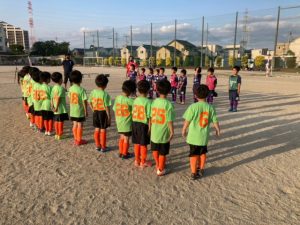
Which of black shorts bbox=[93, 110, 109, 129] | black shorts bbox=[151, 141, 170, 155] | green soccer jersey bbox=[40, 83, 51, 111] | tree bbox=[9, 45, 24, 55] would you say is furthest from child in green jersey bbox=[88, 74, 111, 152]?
tree bbox=[9, 45, 24, 55]

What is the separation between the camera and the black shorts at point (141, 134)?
4.80 m

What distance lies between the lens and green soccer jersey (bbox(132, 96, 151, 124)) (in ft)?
15.4

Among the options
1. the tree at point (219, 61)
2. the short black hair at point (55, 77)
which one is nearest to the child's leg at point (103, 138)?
the short black hair at point (55, 77)

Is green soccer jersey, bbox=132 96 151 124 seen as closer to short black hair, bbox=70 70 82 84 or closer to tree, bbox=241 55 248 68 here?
short black hair, bbox=70 70 82 84

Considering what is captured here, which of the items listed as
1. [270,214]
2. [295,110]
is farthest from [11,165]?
[295,110]

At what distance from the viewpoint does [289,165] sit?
522 cm

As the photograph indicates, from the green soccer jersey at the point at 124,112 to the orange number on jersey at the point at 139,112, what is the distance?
282mm

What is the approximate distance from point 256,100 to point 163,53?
53830 millimetres

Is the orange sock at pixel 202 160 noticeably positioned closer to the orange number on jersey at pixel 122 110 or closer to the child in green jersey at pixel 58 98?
the orange number on jersey at pixel 122 110

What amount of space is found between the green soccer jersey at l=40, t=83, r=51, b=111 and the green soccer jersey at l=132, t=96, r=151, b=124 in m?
2.94

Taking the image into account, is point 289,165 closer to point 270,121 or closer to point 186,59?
point 270,121

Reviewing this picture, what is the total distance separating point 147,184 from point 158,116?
3.74 feet

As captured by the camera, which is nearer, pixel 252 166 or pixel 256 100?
pixel 252 166

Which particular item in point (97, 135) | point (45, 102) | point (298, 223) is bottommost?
point (298, 223)
